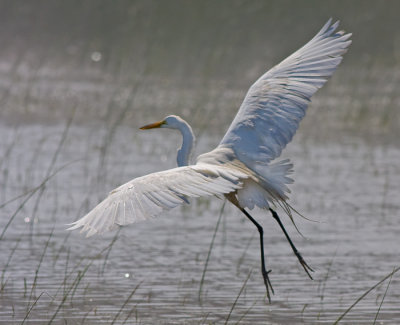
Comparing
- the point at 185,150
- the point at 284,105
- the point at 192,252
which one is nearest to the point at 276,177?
the point at 284,105

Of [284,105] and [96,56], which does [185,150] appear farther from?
[96,56]

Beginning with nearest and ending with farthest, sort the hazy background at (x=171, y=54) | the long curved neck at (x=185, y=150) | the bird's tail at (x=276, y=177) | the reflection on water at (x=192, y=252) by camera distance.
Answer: the bird's tail at (x=276, y=177) → the reflection on water at (x=192, y=252) → the long curved neck at (x=185, y=150) → the hazy background at (x=171, y=54)

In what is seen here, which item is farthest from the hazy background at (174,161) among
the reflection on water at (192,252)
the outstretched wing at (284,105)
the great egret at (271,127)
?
the outstretched wing at (284,105)

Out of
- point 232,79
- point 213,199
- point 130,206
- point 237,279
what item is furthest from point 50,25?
point 130,206

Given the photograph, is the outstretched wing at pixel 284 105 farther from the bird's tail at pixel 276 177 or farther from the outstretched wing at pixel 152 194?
the outstretched wing at pixel 152 194

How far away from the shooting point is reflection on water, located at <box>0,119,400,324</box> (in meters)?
5.82

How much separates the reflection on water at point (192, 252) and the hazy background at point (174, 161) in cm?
Answer: 2

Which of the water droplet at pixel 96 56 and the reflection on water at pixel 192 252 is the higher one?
the water droplet at pixel 96 56

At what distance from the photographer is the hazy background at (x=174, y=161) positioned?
19.9ft

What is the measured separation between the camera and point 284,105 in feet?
19.9

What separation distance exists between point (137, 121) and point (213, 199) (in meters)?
4.23

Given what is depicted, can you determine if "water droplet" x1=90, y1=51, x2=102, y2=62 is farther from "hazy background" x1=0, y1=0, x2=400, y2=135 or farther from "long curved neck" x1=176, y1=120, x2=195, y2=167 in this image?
"long curved neck" x1=176, y1=120, x2=195, y2=167

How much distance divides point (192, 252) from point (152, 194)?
99.9 inches

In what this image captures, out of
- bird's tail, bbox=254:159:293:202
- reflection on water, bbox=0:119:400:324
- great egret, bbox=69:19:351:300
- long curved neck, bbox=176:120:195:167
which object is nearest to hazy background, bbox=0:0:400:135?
reflection on water, bbox=0:119:400:324
